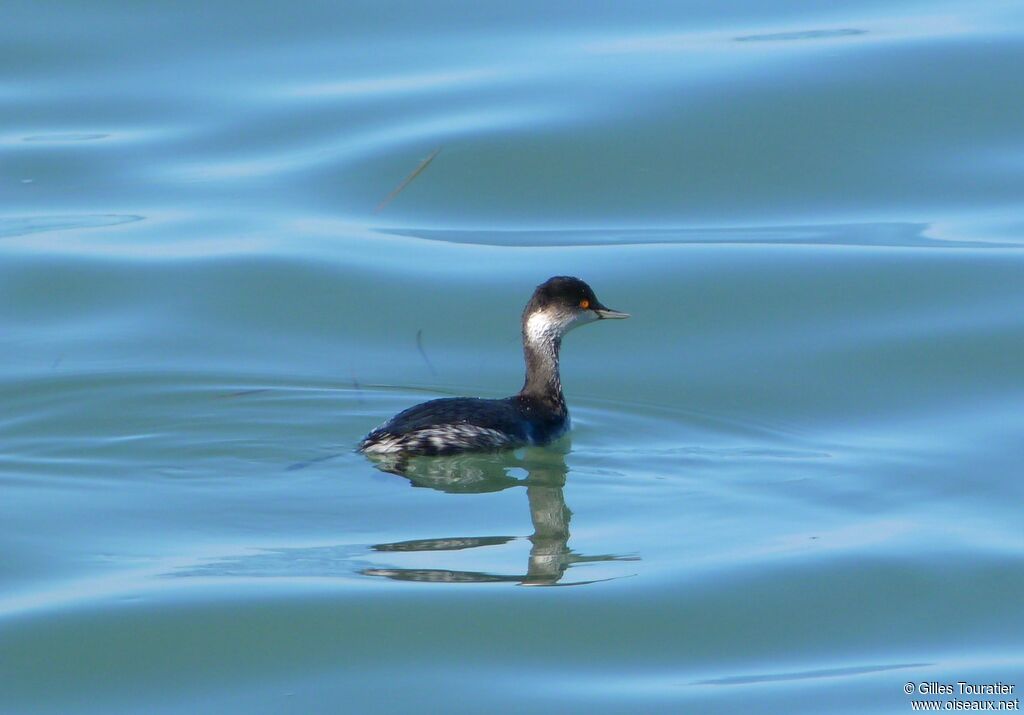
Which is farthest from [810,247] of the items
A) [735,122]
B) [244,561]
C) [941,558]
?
[244,561]

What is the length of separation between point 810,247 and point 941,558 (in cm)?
525

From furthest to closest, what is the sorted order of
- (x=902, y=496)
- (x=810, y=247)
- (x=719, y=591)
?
(x=810, y=247) → (x=902, y=496) → (x=719, y=591)

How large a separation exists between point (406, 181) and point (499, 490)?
576 cm

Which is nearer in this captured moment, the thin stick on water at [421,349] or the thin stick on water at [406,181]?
the thin stick on water at [421,349]

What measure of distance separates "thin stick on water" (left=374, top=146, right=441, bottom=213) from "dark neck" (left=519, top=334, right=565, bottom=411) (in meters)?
3.93

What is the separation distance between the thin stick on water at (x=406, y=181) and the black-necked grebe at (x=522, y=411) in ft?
12.5

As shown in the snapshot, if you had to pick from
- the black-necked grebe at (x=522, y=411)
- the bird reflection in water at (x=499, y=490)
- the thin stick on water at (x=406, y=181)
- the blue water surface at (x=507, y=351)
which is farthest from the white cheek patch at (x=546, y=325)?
the thin stick on water at (x=406, y=181)

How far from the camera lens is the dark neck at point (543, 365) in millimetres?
10414

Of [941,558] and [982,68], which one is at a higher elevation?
[982,68]

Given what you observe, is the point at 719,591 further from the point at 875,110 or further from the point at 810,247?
the point at 875,110

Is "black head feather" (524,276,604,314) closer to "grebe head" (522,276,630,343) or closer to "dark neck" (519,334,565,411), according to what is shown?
"grebe head" (522,276,630,343)

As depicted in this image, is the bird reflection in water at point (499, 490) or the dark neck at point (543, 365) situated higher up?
the dark neck at point (543, 365)

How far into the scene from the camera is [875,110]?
601 inches

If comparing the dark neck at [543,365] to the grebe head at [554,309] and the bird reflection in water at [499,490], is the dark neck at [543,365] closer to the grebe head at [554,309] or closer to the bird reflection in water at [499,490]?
the grebe head at [554,309]
